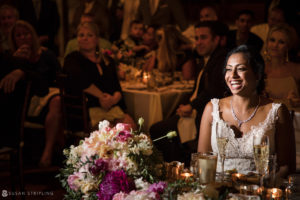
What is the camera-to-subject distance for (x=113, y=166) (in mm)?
1642

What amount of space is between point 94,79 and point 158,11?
3.53 m

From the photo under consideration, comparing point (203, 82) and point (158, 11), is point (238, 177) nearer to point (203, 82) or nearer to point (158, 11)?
point (203, 82)

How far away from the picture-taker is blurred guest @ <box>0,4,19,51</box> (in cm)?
543

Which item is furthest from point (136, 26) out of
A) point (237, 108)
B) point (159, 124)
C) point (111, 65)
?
point (237, 108)

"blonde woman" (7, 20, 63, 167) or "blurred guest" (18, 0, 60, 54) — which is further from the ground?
"blurred guest" (18, 0, 60, 54)

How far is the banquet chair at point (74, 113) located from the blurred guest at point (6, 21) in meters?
1.68

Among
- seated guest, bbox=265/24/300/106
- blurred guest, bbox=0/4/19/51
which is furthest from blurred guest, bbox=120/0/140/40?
seated guest, bbox=265/24/300/106

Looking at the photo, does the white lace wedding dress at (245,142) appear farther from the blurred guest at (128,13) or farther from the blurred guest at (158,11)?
the blurred guest at (128,13)

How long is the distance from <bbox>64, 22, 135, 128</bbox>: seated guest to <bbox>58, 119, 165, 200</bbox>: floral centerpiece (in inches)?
103

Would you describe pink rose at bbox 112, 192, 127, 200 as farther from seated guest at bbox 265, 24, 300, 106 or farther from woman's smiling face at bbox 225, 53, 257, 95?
seated guest at bbox 265, 24, 300, 106

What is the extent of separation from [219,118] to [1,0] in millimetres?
6003

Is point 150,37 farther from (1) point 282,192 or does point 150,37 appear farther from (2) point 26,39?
(1) point 282,192

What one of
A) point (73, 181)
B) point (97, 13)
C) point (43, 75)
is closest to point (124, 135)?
point (73, 181)

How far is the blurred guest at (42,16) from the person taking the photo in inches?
271
